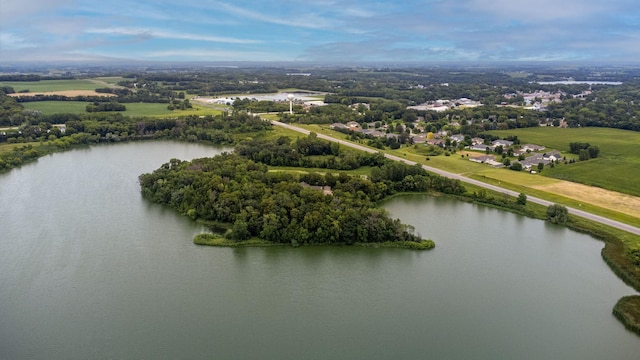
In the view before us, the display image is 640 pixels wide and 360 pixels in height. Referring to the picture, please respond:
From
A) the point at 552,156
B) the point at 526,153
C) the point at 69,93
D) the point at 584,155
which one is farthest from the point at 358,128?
the point at 69,93

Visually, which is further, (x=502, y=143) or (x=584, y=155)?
(x=502, y=143)

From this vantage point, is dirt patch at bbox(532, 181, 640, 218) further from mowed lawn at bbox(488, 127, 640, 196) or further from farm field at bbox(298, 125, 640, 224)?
mowed lawn at bbox(488, 127, 640, 196)

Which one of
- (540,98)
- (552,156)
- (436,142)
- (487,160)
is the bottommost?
(487,160)

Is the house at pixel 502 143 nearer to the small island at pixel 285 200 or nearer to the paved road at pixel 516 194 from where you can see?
the paved road at pixel 516 194

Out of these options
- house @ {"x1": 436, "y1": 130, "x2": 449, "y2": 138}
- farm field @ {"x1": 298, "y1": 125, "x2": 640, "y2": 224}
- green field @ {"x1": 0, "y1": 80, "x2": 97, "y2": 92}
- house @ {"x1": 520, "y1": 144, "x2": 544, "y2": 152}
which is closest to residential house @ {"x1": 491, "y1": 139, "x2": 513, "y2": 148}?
house @ {"x1": 520, "y1": 144, "x2": 544, "y2": 152}

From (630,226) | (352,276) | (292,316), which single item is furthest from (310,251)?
(630,226)

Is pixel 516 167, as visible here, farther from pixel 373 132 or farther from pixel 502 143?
pixel 373 132
